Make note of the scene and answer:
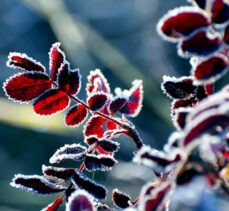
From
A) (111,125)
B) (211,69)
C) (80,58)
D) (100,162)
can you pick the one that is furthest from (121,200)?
(80,58)

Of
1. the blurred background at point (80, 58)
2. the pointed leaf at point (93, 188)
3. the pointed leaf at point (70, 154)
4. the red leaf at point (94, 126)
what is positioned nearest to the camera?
the pointed leaf at point (93, 188)

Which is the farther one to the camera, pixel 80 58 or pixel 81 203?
pixel 80 58

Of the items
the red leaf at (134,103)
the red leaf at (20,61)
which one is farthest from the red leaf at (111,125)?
the red leaf at (20,61)

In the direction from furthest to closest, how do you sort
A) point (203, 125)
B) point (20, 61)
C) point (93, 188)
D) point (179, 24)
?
point (20, 61)
point (93, 188)
point (179, 24)
point (203, 125)

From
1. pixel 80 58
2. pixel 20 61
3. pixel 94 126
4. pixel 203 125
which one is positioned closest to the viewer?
pixel 203 125

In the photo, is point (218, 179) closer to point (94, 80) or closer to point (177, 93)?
point (177, 93)

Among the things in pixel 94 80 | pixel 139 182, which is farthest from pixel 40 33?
pixel 94 80

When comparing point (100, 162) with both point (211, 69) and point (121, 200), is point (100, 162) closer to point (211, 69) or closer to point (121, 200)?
point (121, 200)

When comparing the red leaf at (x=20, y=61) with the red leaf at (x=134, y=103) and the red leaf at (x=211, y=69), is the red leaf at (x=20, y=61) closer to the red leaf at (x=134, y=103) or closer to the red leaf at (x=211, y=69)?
the red leaf at (x=134, y=103)
